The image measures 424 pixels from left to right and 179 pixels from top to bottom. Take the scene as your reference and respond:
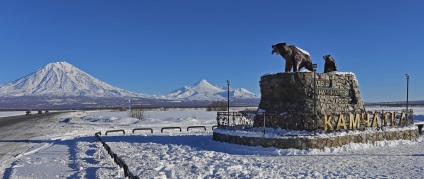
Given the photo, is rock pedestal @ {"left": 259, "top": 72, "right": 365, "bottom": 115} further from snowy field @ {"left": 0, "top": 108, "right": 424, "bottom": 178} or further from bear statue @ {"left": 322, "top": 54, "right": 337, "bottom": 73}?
snowy field @ {"left": 0, "top": 108, "right": 424, "bottom": 178}

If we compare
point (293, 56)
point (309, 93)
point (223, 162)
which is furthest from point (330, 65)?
point (223, 162)

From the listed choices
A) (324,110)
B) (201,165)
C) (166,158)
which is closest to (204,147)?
(166,158)

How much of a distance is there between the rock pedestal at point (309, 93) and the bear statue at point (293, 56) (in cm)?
143

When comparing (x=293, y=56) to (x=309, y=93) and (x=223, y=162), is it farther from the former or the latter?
(x=223, y=162)

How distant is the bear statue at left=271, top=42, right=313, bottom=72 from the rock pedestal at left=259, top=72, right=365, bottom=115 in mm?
1433

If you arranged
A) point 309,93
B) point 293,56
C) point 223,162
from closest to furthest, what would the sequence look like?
point 223,162
point 309,93
point 293,56

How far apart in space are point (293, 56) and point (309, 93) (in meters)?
2.76

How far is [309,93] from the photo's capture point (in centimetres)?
1852

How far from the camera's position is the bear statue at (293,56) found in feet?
66.7

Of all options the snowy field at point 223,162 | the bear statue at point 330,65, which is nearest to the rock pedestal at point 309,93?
the bear statue at point 330,65

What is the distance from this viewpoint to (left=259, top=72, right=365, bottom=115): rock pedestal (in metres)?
18.5

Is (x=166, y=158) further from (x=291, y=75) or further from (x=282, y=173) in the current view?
(x=291, y=75)

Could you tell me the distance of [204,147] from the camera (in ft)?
57.3

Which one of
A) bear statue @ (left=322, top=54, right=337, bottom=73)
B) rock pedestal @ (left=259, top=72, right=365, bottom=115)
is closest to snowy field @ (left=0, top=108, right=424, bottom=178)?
rock pedestal @ (left=259, top=72, right=365, bottom=115)
